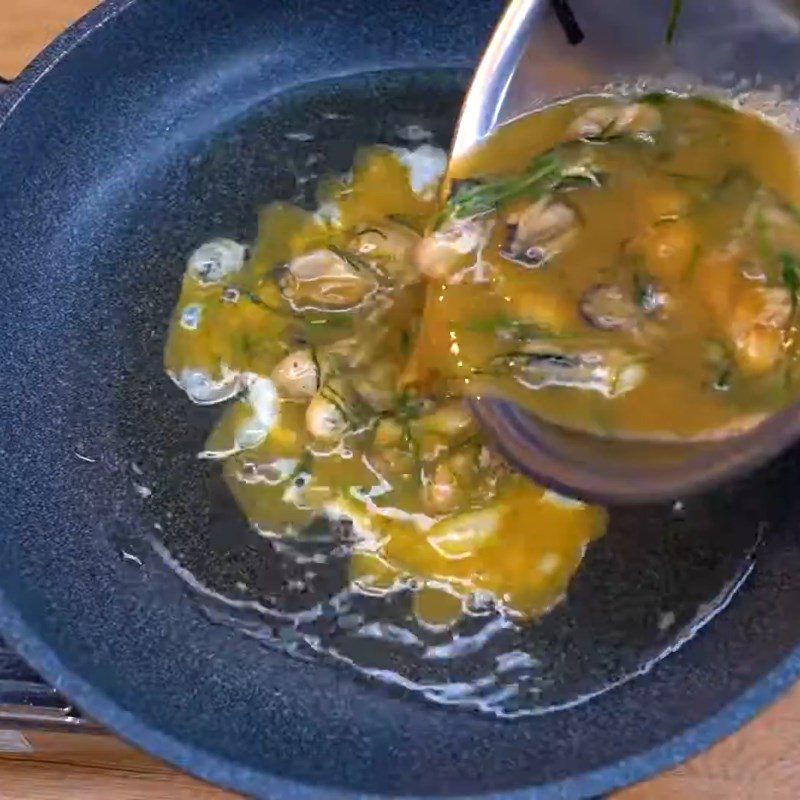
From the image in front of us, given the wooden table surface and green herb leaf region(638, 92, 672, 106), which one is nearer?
the wooden table surface

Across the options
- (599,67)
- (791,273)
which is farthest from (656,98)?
(791,273)

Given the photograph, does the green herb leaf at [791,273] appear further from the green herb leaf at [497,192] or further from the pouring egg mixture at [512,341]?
the green herb leaf at [497,192]

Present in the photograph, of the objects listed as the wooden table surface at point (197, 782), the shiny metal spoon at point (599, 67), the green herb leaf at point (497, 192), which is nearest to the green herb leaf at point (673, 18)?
the shiny metal spoon at point (599, 67)

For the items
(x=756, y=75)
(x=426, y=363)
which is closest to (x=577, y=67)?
(x=756, y=75)

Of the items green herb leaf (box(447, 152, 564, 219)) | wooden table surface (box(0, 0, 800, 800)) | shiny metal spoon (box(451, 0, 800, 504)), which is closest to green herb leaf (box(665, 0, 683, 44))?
shiny metal spoon (box(451, 0, 800, 504))

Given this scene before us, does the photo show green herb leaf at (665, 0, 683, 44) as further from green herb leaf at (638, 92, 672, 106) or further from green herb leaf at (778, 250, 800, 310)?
green herb leaf at (778, 250, 800, 310)
